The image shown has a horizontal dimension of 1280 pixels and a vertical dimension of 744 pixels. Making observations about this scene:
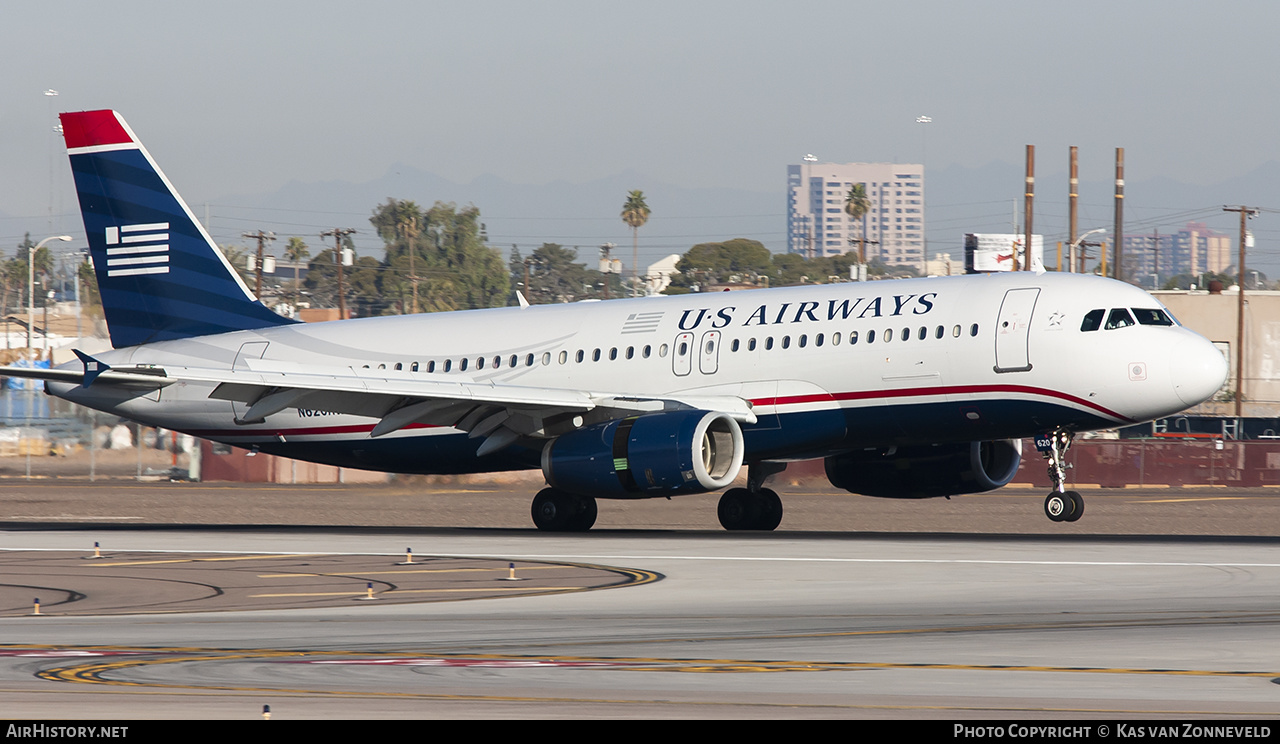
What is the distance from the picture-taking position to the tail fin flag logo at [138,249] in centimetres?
3600

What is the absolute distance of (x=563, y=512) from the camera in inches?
1235

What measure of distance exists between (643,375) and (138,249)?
1272 centimetres

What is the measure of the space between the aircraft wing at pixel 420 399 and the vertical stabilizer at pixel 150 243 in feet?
15.8

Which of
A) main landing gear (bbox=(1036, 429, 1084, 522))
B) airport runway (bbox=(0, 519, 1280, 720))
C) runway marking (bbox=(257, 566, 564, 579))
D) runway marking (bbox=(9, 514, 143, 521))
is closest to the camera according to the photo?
airport runway (bbox=(0, 519, 1280, 720))

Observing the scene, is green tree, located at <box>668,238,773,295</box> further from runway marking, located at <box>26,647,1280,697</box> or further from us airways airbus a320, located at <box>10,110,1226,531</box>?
runway marking, located at <box>26,647,1280,697</box>

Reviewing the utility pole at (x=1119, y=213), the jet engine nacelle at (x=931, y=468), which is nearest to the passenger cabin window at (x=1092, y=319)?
the jet engine nacelle at (x=931, y=468)

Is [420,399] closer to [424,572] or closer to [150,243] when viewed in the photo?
[424,572]

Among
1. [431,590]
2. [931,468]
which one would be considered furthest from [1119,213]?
[431,590]

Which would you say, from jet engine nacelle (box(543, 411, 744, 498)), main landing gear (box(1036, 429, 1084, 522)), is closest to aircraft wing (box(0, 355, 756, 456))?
jet engine nacelle (box(543, 411, 744, 498))

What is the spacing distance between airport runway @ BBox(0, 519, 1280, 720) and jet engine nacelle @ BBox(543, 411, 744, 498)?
3.80m

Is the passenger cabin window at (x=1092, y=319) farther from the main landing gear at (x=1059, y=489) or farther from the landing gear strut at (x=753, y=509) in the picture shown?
the landing gear strut at (x=753, y=509)

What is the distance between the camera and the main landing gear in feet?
91.2

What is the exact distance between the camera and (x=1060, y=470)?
94.0 feet

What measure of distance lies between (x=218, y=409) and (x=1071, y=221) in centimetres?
6625
